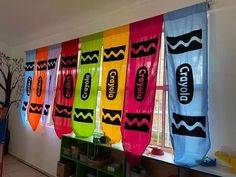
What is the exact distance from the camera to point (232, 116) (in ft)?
6.01

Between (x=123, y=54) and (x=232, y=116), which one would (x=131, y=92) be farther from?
(x=232, y=116)

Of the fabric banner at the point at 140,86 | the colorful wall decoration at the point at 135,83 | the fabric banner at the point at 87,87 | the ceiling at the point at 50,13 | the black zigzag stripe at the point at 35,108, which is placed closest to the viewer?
the colorful wall decoration at the point at 135,83

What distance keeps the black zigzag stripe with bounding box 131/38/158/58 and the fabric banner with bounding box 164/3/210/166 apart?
0.20 meters

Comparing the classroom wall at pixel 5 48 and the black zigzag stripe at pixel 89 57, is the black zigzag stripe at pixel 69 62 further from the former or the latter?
the classroom wall at pixel 5 48

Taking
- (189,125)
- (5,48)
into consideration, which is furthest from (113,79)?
(5,48)

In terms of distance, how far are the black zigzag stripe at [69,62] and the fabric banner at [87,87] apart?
169 millimetres

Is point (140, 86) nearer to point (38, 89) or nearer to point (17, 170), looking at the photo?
point (38, 89)

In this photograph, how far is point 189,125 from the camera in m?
1.97

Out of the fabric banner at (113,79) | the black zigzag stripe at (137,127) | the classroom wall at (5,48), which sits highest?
the classroom wall at (5,48)

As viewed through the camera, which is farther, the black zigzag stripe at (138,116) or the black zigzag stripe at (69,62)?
the black zigzag stripe at (69,62)

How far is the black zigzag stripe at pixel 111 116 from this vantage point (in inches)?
102

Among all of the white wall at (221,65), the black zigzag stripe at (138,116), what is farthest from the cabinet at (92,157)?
the white wall at (221,65)

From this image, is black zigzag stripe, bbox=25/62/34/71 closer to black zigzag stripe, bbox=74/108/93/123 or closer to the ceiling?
the ceiling

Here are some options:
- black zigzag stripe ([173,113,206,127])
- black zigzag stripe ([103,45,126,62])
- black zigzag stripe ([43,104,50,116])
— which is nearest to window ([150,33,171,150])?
black zigzag stripe ([173,113,206,127])
